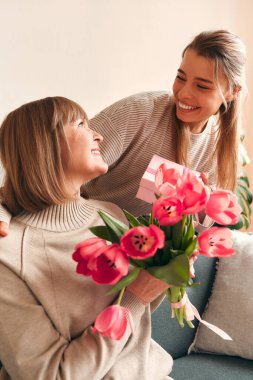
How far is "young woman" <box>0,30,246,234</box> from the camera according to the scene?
1.43 m

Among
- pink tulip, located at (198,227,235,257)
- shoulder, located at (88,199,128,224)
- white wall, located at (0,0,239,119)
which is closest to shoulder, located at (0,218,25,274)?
shoulder, located at (88,199,128,224)

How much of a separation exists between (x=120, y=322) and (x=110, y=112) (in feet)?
2.54

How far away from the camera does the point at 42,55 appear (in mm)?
1867

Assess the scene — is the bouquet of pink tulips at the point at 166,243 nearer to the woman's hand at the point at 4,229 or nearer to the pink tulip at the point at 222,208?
the pink tulip at the point at 222,208

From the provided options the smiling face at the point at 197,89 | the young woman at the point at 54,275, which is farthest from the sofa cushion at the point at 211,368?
the smiling face at the point at 197,89

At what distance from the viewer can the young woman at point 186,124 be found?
56.2 inches

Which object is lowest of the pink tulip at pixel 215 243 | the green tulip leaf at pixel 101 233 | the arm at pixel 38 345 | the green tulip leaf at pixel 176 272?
the arm at pixel 38 345

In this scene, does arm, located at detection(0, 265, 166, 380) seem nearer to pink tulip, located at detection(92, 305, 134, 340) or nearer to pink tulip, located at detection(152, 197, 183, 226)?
pink tulip, located at detection(92, 305, 134, 340)

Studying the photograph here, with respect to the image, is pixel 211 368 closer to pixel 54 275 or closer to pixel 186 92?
pixel 54 275

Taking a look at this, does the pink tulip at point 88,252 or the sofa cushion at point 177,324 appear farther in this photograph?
the sofa cushion at point 177,324

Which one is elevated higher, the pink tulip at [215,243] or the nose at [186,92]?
the nose at [186,92]

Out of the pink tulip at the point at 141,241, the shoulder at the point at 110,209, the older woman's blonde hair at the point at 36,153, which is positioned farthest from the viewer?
the shoulder at the point at 110,209

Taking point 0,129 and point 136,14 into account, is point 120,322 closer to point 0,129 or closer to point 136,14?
point 0,129

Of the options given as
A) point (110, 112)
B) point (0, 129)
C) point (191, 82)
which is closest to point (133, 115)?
point (110, 112)
